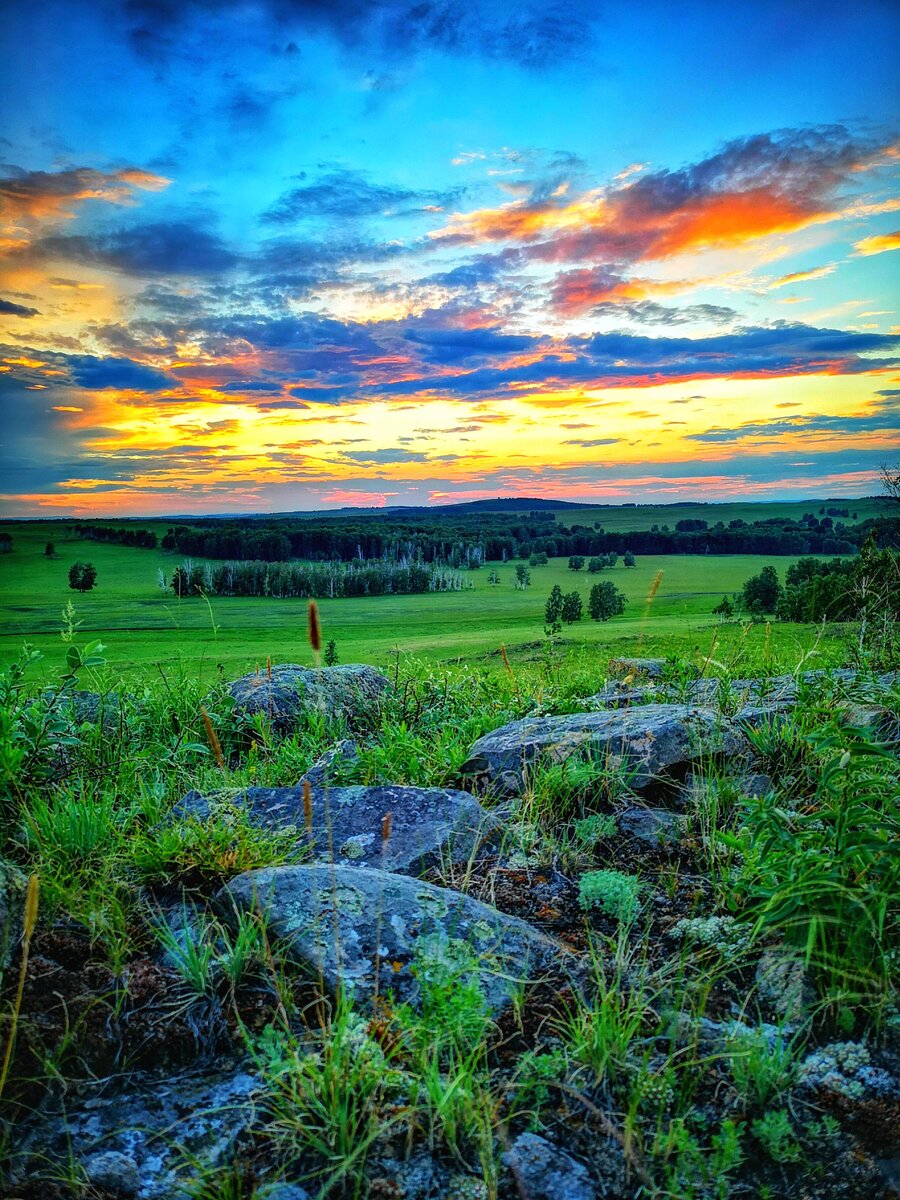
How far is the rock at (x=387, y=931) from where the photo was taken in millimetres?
3115

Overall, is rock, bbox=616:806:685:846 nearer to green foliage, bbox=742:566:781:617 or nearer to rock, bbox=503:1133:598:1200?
rock, bbox=503:1133:598:1200

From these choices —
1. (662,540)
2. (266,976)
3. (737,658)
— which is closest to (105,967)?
(266,976)

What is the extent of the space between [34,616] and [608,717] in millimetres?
20151

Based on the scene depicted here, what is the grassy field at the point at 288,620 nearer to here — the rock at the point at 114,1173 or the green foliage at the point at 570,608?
the green foliage at the point at 570,608

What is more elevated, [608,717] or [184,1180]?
[608,717]

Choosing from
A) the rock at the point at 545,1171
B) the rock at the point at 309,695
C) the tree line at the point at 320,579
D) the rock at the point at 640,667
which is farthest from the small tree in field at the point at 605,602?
the rock at the point at 545,1171

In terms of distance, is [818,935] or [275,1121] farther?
[818,935]

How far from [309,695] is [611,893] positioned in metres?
4.93

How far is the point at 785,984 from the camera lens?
3098 millimetres

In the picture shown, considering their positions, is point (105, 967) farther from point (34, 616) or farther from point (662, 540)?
point (662, 540)

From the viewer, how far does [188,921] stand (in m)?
3.40

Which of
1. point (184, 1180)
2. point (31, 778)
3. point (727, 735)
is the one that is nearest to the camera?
point (184, 1180)

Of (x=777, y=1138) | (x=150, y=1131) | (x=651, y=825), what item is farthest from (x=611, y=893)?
(x=150, y=1131)

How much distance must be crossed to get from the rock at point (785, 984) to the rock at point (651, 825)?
1401 mm
